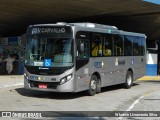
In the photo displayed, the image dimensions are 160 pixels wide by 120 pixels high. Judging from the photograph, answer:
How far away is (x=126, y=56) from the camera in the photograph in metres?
19.4

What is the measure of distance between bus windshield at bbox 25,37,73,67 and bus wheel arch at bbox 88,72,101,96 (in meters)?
1.83

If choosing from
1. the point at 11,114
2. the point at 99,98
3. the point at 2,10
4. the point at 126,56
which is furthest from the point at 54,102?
the point at 2,10

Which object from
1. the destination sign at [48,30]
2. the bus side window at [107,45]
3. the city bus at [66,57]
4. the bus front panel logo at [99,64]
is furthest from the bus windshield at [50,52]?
the bus side window at [107,45]

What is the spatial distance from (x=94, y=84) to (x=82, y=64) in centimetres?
142

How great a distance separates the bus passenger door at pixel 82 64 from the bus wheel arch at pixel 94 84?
0.44 m

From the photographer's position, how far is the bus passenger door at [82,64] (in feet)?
48.4

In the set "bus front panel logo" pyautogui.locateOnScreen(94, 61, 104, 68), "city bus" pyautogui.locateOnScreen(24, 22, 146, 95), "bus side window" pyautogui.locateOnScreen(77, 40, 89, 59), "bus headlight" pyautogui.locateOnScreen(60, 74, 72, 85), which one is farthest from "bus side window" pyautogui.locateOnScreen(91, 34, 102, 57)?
"bus headlight" pyautogui.locateOnScreen(60, 74, 72, 85)

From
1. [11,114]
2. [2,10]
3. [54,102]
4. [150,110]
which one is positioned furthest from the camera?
[2,10]

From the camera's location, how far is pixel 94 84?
16.1 m

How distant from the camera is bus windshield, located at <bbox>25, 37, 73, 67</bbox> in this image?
47.5 feet

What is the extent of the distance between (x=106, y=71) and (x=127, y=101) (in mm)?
2824

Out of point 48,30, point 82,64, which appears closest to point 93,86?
point 82,64

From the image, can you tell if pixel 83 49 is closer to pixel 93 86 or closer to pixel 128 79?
pixel 93 86

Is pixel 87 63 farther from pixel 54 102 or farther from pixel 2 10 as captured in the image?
pixel 2 10
